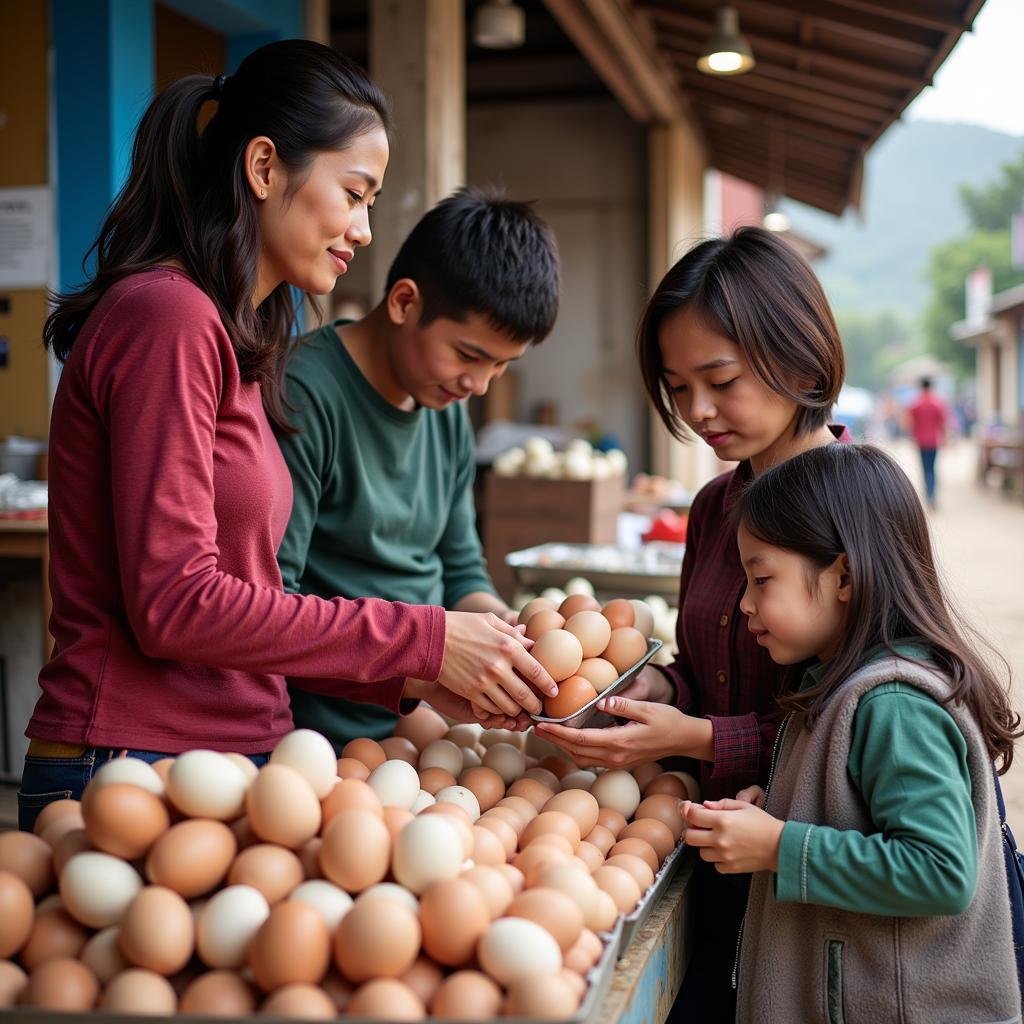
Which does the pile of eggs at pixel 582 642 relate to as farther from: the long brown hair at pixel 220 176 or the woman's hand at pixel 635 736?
the long brown hair at pixel 220 176

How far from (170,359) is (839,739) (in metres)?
1.08

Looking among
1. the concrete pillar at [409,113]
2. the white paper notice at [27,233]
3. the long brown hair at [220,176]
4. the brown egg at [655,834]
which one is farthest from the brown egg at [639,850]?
the white paper notice at [27,233]

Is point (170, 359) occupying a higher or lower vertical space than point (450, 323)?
lower

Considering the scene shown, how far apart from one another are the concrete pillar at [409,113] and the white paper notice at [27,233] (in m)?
1.47

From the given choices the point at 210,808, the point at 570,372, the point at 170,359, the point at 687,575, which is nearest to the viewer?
the point at 210,808

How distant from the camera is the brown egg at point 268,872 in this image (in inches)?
50.4

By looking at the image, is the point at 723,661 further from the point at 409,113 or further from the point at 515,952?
the point at 409,113

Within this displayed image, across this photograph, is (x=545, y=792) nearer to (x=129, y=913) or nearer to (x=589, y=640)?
(x=589, y=640)

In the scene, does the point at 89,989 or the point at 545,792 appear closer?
the point at 89,989

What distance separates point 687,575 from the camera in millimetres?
2227

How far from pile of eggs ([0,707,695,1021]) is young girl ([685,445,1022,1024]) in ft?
0.91

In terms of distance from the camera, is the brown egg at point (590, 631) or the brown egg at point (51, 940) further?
the brown egg at point (590, 631)

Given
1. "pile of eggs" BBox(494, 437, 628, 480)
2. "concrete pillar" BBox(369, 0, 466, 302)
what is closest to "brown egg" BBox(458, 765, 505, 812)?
"concrete pillar" BBox(369, 0, 466, 302)

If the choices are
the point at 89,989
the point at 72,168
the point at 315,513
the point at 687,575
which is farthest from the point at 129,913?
the point at 72,168
